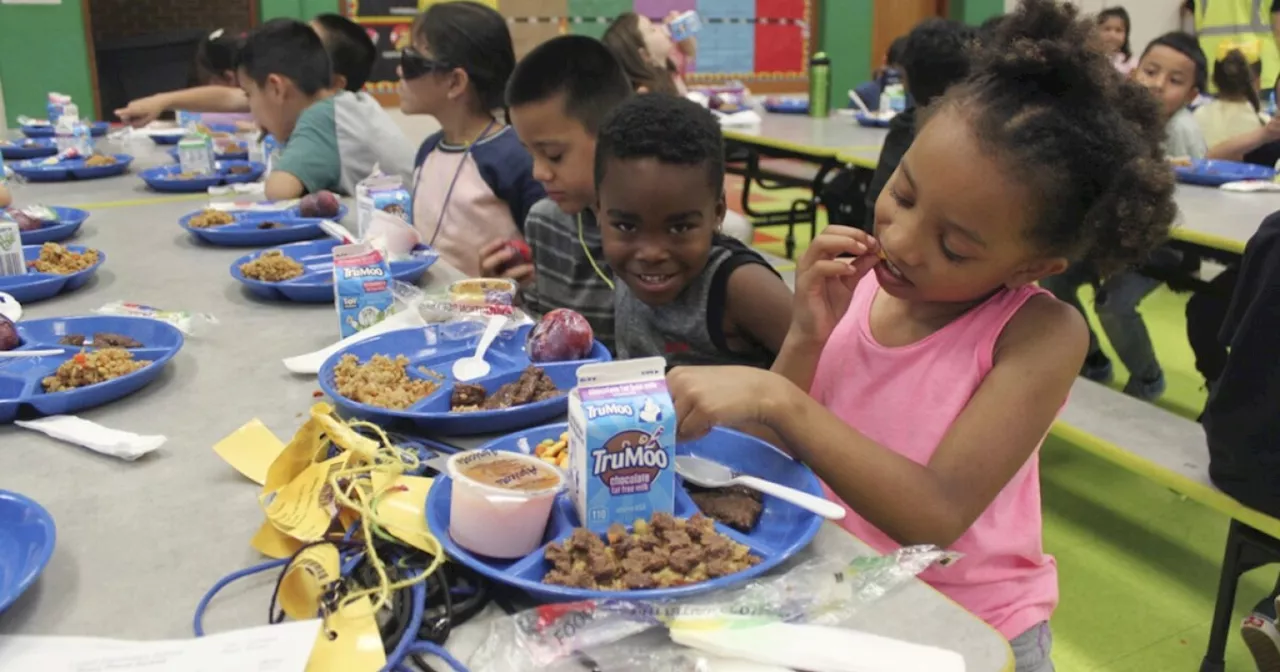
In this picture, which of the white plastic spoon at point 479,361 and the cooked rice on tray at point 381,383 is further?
the white plastic spoon at point 479,361

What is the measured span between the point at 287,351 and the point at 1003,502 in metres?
1.15

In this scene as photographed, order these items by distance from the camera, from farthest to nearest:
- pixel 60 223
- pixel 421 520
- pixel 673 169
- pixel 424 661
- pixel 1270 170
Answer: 1. pixel 1270 170
2. pixel 60 223
3. pixel 673 169
4. pixel 421 520
5. pixel 424 661

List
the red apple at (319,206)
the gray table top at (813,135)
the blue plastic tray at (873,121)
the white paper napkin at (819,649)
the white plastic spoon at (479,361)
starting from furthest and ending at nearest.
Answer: the blue plastic tray at (873,121), the gray table top at (813,135), the red apple at (319,206), the white plastic spoon at (479,361), the white paper napkin at (819,649)

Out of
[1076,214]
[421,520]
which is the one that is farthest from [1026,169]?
[421,520]

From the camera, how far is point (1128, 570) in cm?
248

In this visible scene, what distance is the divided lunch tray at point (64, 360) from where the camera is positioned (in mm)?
1312

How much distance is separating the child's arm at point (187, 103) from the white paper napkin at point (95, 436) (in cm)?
373

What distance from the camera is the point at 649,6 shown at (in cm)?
734

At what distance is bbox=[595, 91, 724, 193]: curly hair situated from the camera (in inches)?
61.1

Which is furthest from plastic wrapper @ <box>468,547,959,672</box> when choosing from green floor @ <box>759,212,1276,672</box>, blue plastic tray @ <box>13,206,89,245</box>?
blue plastic tray @ <box>13,206,89,245</box>

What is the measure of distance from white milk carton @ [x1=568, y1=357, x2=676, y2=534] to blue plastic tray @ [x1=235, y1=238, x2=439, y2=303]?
108 centimetres

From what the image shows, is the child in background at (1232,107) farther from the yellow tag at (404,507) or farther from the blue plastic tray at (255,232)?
the yellow tag at (404,507)

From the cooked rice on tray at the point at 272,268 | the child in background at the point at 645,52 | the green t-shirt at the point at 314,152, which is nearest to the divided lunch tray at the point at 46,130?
the green t-shirt at the point at 314,152

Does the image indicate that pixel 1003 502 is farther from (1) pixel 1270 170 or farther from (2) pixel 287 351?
(1) pixel 1270 170
